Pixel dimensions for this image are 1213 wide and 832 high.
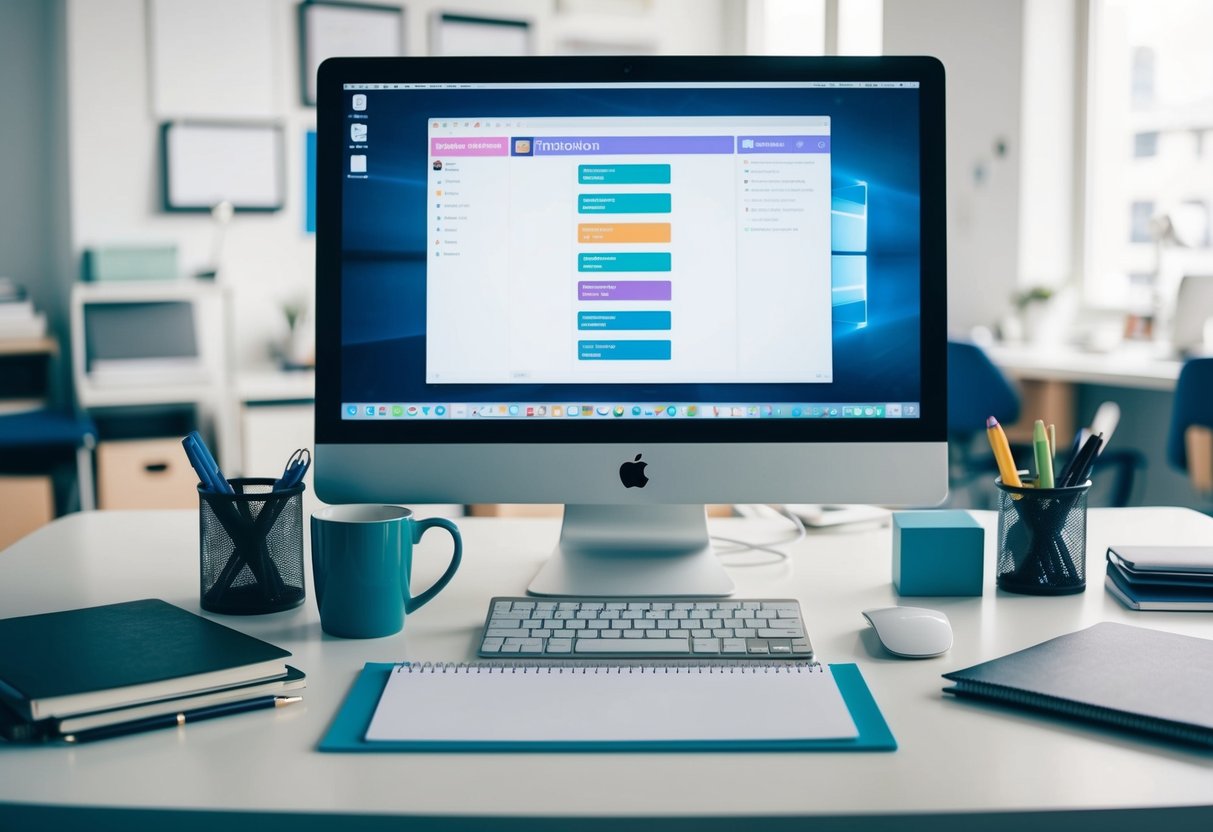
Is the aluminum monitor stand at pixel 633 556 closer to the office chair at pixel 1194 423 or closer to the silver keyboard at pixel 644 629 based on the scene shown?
the silver keyboard at pixel 644 629

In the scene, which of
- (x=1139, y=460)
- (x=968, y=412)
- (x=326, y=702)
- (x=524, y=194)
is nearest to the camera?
(x=326, y=702)

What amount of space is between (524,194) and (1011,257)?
136 inches

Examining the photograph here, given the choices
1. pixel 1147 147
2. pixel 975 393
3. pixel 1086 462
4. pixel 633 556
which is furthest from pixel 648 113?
pixel 1147 147

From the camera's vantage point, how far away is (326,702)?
2.68 feet

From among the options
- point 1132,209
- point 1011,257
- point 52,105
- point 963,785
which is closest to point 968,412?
point 1011,257

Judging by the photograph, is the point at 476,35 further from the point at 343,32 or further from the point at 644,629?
the point at 644,629

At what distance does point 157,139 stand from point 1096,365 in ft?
9.93

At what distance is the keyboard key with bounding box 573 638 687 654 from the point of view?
89 centimetres

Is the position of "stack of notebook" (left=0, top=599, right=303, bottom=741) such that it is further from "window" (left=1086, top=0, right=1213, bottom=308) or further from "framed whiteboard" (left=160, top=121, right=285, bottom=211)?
"window" (left=1086, top=0, right=1213, bottom=308)

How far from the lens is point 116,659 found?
0.82m

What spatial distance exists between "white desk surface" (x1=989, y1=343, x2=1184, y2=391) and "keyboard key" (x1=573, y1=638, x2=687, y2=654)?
8.20 feet

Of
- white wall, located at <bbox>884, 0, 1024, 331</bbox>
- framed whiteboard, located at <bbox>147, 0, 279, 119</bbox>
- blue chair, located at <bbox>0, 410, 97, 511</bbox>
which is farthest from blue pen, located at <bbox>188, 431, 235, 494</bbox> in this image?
white wall, located at <bbox>884, 0, 1024, 331</bbox>

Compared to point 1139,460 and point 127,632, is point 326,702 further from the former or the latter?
point 1139,460

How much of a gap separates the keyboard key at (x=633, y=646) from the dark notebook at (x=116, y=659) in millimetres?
226
